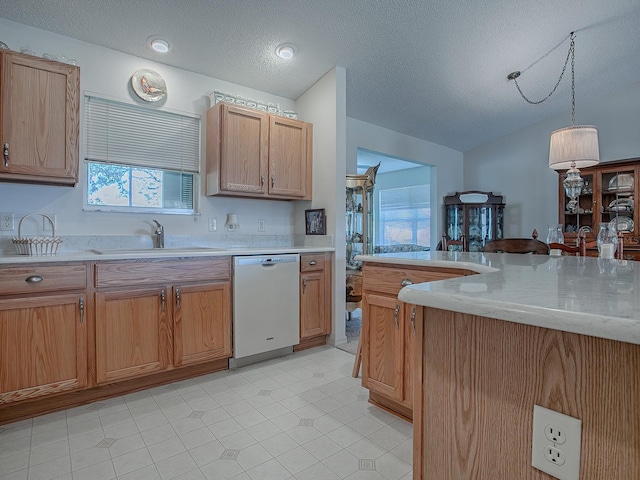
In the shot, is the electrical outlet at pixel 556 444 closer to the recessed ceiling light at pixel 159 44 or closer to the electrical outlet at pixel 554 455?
the electrical outlet at pixel 554 455

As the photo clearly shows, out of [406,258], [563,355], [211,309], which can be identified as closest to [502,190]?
[406,258]

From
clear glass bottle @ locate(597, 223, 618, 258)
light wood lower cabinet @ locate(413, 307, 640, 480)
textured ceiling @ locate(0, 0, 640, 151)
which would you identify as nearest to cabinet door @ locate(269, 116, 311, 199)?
textured ceiling @ locate(0, 0, 640, 151)

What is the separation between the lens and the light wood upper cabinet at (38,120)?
6.91 feet

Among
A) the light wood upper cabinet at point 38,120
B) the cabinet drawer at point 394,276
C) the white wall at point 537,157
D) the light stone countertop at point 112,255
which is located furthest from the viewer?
the white wall at point 537,157

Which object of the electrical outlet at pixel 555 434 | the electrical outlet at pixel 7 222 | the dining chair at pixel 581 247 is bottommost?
the electrical outlet at pixel 555 434

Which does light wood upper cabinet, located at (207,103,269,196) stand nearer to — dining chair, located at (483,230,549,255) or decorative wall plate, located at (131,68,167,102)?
decorative wall plate, located at (131,68,167,102)

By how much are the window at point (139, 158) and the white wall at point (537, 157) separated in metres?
4.81

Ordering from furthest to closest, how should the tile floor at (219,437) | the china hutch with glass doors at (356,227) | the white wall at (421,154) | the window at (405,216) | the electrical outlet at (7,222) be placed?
the window at (405,216) → the white wall at (421,154) → the china hutch with glass doors at (356,227) → the electrical outlet at (7,222) → the tile floor at (219,437)

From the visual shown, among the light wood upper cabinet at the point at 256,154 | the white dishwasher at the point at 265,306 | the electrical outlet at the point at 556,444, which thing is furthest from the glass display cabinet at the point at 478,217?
the electrical outlet at the point at 556,444

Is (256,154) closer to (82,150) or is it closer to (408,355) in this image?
(82,150)

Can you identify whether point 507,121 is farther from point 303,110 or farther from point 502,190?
point 303,110

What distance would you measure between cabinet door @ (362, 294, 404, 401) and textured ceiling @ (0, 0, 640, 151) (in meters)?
2.18

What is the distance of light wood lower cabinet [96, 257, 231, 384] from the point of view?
2.14 meters

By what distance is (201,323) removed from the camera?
98.3 inches
